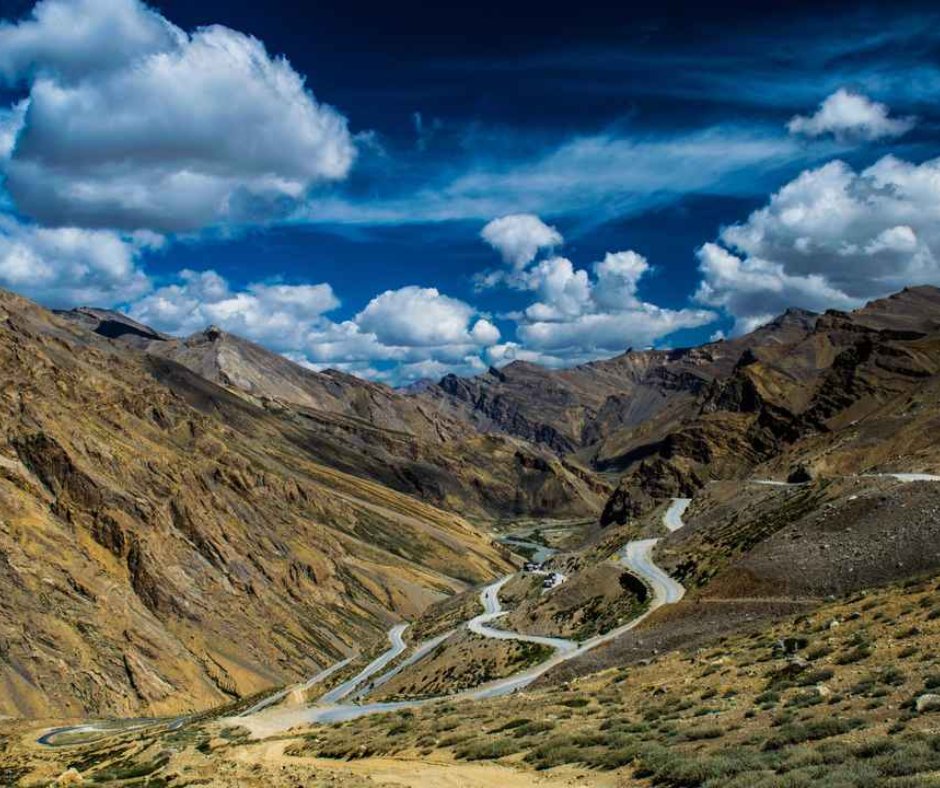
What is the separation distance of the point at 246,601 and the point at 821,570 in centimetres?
7433

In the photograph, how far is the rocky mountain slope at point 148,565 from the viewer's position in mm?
68125

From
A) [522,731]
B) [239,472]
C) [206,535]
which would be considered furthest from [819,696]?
[239,472]

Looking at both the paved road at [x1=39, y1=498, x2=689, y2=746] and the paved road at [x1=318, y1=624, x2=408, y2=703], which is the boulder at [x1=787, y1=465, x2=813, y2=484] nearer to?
the paved road at [x1=39, y1=498, x2=689, y2=746]

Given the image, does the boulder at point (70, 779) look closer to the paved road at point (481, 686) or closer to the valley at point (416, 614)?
the valley at point (416, 614)

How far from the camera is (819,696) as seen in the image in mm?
20531

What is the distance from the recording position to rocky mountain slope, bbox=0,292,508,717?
68.1 metres

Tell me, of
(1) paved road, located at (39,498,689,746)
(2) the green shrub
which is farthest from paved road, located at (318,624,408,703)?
(2) the green shrub

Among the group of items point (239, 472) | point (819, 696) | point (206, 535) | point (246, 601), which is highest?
point (239, 472)

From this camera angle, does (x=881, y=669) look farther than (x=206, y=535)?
No

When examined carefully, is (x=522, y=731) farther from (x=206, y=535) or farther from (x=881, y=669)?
(x=206, y=535)

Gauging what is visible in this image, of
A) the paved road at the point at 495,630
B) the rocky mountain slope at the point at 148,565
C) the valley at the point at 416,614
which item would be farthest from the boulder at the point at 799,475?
the rocky mountain slope at the point at 148,565

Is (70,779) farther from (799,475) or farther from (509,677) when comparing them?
(799,475)

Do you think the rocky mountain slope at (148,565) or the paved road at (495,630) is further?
the rocky mountain slope at (148,565)

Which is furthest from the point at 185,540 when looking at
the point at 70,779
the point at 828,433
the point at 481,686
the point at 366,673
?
the point at 828,433
